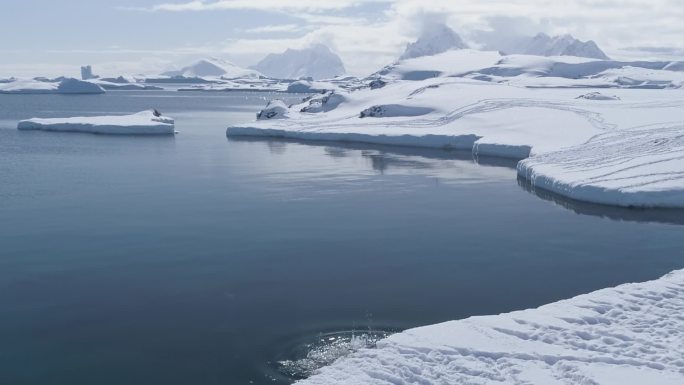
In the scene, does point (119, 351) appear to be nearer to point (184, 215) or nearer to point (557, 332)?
point (557, 332)

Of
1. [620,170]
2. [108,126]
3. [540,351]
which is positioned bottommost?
[540,351]

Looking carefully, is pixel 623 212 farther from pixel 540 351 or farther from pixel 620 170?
pixel 540 351

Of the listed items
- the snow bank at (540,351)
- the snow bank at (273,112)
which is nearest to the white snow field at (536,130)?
the snow bank at (273,112)

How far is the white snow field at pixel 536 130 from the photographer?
81.5 ft

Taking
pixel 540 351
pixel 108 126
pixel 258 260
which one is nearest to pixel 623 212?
pixel 258 260

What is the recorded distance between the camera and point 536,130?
40156 mm

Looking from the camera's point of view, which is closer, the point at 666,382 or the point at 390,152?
the point at 666,382

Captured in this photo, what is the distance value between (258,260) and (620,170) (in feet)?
53.7

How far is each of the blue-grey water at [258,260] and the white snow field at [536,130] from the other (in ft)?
4.84

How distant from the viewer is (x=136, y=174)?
101ft

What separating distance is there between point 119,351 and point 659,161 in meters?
22.4

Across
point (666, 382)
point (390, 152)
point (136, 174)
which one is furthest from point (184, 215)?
point (390, 152)

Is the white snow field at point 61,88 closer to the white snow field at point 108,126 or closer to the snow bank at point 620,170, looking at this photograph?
the white snow field at point 108,126

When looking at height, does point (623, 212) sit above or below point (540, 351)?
below
